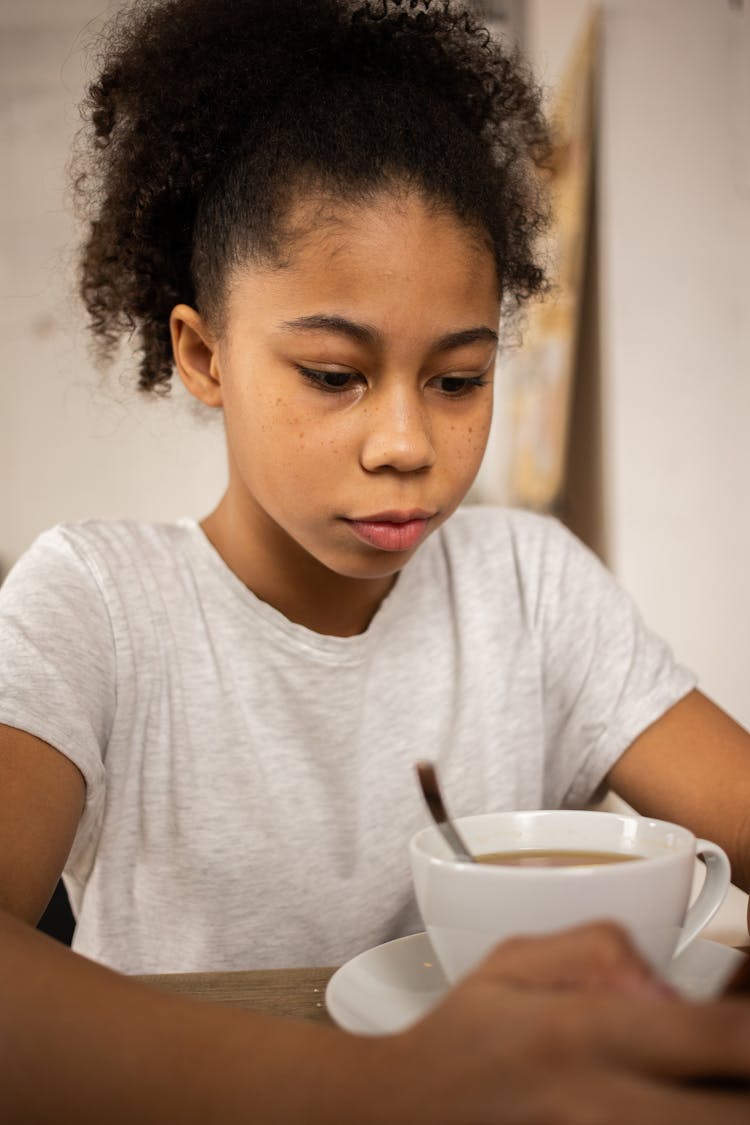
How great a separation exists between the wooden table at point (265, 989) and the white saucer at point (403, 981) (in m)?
0.02

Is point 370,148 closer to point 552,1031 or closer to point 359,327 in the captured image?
point 359,327

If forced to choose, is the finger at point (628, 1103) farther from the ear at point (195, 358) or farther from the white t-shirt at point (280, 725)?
the ear at point (195, 358)

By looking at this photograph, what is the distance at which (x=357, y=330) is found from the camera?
0.78 m

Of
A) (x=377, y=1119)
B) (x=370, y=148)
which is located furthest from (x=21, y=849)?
(x=370, y=148)

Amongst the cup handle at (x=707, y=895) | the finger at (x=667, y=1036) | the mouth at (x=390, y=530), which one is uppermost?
the mouth at (x=390, y=530)

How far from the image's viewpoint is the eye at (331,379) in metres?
0.80

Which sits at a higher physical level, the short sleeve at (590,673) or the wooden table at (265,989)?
the short sleeve at (590,673)

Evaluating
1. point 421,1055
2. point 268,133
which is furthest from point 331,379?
point 421,1055

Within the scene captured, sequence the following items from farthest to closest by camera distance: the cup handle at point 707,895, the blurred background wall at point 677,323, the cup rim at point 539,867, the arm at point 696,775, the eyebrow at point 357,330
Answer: the blurred background wall at point 677,323 → the arm at point 696,775 → the eyebrow at point 357,330 → the cup handle at point 707,895 → the cup rim at point 539,867

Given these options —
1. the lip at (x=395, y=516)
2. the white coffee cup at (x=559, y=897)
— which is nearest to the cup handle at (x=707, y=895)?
the white coffee cup at (x=559, y=897)

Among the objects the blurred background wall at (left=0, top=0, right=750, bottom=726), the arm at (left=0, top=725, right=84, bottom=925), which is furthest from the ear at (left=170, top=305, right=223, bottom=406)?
the blurred background wall at (left=0, top=0, right=750, bottom=726)

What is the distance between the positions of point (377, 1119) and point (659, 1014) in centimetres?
9

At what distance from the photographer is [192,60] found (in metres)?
0.94

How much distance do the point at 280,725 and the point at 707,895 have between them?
464 mm
